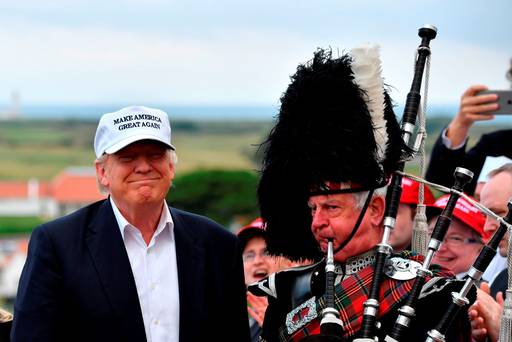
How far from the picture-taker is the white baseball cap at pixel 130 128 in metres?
4.68

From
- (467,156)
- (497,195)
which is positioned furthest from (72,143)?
(497,195)

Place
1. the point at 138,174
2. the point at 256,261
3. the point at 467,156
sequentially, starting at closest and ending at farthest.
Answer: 1. the point at 138,174
2. the point at 467,156
3. the point at 256,261

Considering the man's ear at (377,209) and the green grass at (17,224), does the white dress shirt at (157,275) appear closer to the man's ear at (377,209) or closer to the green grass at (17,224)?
the man's ear at (377,209)

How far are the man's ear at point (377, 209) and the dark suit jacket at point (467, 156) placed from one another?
1571 millimetres

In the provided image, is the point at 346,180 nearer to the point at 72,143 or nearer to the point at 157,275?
the point at 157,275

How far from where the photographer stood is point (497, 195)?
5918 mm

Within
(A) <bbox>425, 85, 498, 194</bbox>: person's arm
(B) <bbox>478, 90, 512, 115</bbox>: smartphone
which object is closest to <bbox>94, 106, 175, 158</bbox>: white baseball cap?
(B) <bbox>478, 90, 512, 115</bbox>: smartphone

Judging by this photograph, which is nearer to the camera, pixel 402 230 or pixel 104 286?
pixel 104 286

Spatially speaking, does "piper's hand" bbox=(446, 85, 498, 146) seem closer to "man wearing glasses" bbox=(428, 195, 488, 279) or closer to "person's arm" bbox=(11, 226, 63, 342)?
"man wearing glasses" bbox=(428, 195, 488, 279)

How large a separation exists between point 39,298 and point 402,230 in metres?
A: 2.28

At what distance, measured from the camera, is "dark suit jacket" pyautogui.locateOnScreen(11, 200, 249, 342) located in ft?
15.1

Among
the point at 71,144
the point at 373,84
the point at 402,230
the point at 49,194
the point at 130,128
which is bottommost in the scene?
the point at 49,194

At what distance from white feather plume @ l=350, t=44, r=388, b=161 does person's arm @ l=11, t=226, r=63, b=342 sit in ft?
4.75

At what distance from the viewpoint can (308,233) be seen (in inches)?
197
